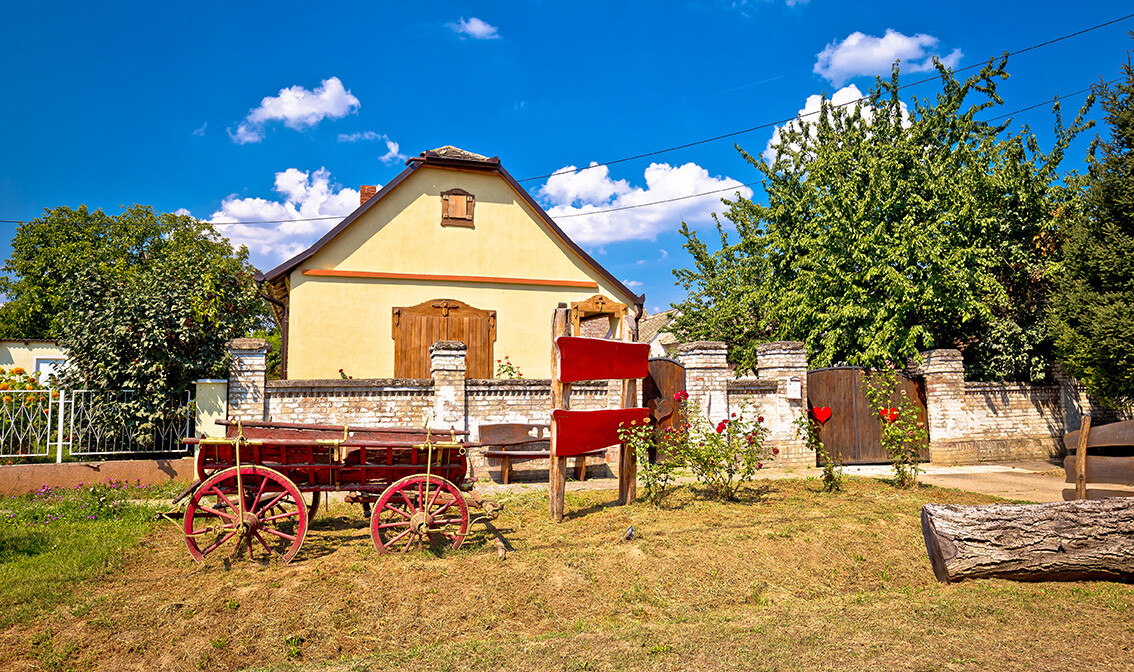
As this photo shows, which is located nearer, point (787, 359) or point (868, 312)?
point (787, 359)

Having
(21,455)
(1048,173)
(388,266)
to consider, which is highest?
(1048,173)

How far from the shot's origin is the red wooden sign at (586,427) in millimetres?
6789

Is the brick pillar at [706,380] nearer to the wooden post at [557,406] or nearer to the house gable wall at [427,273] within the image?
the house gable wall at [427,273]

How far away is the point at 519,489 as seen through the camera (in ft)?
31.0

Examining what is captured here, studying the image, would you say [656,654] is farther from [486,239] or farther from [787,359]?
[486,239]

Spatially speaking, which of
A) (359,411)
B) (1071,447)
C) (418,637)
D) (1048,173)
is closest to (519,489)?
(359,411)

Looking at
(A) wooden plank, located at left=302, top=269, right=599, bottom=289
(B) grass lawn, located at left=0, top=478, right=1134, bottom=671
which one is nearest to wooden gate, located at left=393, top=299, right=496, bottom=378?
(A) wooden plank, located at left=302, top=269, right=599, bottom=289

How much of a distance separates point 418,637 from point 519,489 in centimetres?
540

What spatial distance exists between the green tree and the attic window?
38.4ft

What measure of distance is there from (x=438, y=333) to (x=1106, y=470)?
11.5 meters

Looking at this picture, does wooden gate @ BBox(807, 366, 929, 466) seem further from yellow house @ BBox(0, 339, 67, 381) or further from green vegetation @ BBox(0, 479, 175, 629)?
yellow house @ BBox(0, 339, 67, 381)

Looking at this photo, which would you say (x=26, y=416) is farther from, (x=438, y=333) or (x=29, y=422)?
(x=438, y=333)

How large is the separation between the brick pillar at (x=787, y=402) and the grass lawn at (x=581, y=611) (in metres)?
5.51

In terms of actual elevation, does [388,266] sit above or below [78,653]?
above
